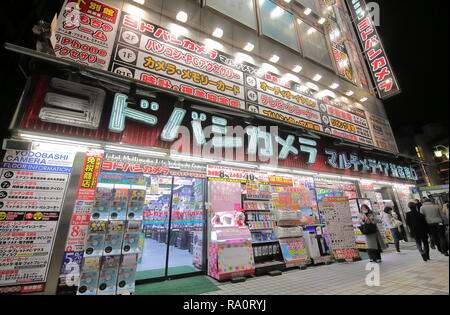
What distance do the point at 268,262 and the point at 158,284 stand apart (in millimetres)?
3478

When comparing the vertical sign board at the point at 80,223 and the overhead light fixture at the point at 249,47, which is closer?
the vertical sign board at the point at 80,223

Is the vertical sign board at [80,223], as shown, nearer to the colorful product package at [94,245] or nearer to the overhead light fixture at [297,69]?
the colorful product package at [94,245]

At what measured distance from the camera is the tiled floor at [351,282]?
12.9 feet

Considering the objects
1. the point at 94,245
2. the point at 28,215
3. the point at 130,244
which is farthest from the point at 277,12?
the point at 28,215

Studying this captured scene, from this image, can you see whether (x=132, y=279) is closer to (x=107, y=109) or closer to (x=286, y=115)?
(x=107, y=109)

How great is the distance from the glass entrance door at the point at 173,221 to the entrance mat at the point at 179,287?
39 cm

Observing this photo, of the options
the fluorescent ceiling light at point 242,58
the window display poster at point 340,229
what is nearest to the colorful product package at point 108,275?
the window display poster at point 340,229

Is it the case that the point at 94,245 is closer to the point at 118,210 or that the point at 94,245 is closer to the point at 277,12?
the point at 118,210

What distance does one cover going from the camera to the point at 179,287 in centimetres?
477

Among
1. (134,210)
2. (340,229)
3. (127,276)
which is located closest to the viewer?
(127,276)

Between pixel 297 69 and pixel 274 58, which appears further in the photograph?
pixel 297 69

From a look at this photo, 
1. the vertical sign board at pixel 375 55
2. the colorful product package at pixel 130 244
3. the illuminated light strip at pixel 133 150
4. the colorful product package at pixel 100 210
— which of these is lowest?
the colorful product package at pixel 130 244

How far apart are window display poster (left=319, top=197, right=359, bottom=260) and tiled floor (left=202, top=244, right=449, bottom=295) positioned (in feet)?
2.17

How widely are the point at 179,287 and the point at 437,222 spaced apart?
864cm
